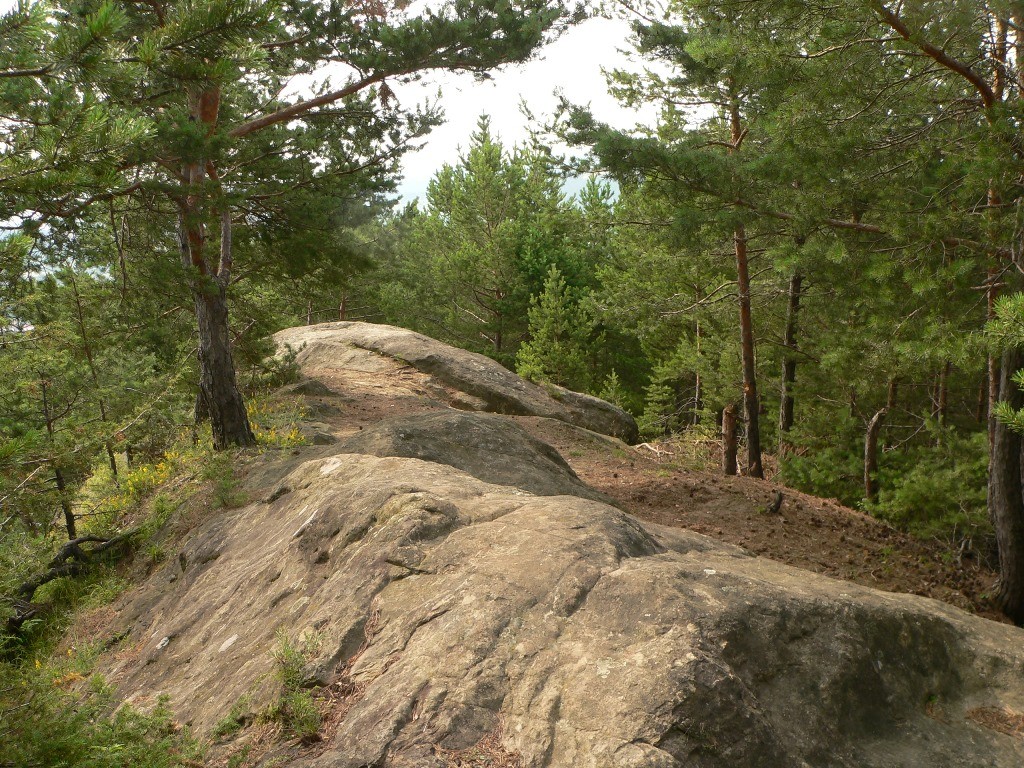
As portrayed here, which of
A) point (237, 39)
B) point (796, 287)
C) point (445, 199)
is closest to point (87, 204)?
point (237, 39)

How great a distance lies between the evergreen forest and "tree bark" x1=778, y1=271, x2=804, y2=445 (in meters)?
0.11

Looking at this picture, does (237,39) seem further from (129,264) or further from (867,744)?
(129,264)

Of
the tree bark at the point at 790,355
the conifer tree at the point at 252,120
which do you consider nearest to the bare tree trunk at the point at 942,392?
the tree bark at the point at 790,355

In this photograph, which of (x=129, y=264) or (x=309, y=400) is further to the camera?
(x=309, y=400)

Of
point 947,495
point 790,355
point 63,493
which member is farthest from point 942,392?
point 63,493

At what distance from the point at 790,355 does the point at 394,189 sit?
8.64 m

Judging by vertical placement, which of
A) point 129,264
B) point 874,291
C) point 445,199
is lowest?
point 874,291

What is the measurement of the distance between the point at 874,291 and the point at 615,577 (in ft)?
19.9

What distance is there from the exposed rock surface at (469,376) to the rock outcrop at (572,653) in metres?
10.7

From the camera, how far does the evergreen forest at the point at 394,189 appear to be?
4.36 metres

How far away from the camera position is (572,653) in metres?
3.58

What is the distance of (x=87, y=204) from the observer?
5488 millimetres

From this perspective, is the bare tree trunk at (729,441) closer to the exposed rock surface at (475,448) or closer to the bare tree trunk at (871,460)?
the bare tree trunk at (871,460)

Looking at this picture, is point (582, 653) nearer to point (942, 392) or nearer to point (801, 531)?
point (801, 531)
